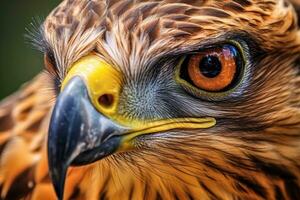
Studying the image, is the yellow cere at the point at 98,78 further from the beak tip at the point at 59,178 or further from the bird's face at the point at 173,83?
the beak tip at the point at 59,178

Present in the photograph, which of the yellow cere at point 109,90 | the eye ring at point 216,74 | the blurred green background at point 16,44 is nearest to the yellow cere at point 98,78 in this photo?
the yellow cere at point 109,90

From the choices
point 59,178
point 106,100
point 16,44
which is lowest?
point 16,44

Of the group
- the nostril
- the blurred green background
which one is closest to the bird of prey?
the nostril

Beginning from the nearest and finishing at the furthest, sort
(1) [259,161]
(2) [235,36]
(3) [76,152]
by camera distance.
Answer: (3) [76,152]
(2) [235,36]
(1) [259,161]

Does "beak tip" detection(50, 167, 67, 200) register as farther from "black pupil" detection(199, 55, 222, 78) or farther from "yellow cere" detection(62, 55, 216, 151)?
"black pupil" detection(199, 55, 222, 78)

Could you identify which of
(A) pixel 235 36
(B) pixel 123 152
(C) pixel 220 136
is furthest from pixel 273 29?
(B) pixel 123 152

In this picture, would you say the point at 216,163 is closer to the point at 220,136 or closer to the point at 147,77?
the point at 220,136

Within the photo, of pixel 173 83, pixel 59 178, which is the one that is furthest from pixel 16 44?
pixel 59 178

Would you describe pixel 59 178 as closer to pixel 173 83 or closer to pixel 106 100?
pixel 106 100
